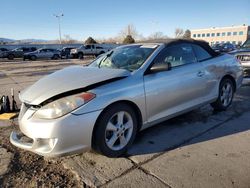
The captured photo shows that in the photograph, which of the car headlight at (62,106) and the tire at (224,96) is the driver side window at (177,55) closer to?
the tire at (224,96)

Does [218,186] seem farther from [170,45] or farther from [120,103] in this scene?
[170,45]

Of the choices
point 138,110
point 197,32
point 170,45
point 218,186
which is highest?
point 197,32

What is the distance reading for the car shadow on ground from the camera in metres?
3.83

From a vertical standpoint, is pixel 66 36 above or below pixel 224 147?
above

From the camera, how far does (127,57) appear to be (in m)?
4.33

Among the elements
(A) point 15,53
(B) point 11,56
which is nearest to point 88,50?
(A) point 15,53

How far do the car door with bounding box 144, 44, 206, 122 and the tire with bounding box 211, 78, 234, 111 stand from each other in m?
0.77

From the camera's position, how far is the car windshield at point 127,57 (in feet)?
13.2

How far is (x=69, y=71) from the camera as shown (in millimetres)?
4074

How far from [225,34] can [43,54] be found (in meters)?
70.3

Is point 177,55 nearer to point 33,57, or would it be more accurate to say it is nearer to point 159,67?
point 159,67

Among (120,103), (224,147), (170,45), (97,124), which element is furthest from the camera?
(170,45)

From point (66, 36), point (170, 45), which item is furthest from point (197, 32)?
point (170, 45)

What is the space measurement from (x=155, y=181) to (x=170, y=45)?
7.65 ft
